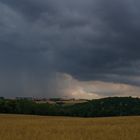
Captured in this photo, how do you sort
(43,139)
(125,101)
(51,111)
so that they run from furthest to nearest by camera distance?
(125,101)
(51,111)
(43,139)

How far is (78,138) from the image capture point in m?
19.7

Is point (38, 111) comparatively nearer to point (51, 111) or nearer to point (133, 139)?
point (51, 111)

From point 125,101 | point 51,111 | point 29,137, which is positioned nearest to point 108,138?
point 29,137

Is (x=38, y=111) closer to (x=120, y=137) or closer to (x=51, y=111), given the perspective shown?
(x=51, y=111)

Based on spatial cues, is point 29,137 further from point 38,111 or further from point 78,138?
point 38,111

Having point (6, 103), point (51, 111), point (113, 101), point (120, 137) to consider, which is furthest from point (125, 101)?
point (120, 137)

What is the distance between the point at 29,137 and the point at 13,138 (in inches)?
33.8

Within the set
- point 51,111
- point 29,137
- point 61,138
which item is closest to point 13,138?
point 29,137

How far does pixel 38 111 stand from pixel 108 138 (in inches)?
3187

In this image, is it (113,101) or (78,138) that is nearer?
(78,138)

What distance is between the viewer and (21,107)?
102562mm

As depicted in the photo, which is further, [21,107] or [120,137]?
[21,107]

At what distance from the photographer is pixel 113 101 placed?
112 m

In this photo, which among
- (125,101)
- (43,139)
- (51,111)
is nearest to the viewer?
(43,139)
